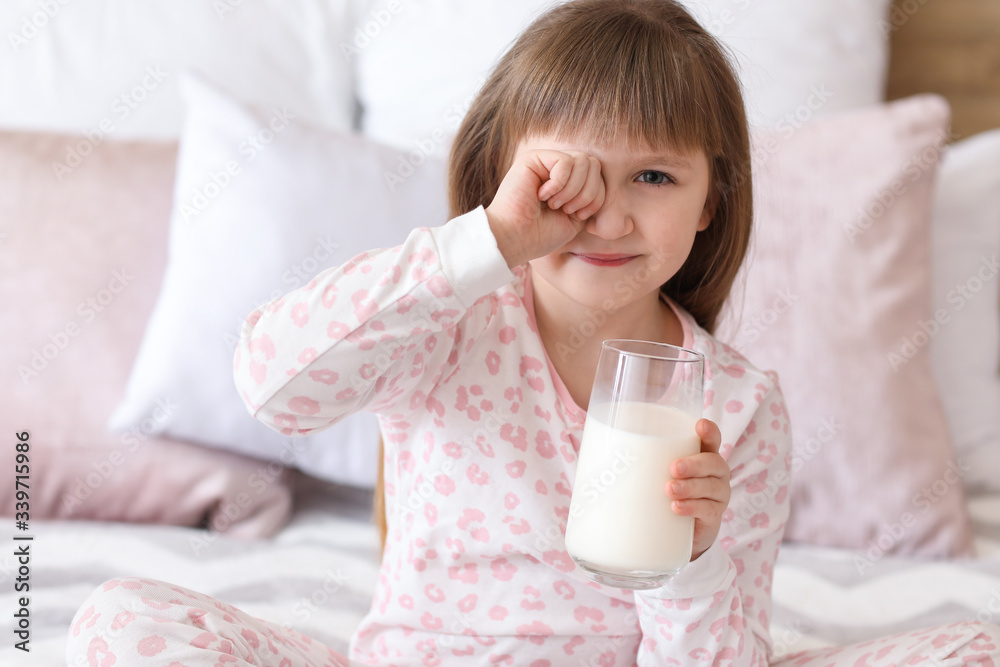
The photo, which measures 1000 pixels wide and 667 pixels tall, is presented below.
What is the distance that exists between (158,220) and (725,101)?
0.92 m

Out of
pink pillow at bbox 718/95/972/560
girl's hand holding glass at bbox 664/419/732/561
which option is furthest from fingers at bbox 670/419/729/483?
pink pillow at bbox 718/95/972/560

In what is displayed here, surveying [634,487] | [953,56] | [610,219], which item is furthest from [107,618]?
[953,56]

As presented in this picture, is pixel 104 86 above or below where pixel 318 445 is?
above

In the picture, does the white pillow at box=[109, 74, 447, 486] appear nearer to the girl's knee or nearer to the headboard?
the girl's knee

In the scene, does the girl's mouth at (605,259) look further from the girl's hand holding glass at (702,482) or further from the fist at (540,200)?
the girl's hand holding glass at (702,482)

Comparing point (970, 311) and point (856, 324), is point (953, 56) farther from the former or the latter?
point (856, 324)

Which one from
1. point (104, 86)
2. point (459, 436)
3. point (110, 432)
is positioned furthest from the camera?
point (104, 86)

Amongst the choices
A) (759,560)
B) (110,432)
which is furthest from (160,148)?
(759,560)

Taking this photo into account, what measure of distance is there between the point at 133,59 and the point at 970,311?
1576 millimetres

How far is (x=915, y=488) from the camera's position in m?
1.39

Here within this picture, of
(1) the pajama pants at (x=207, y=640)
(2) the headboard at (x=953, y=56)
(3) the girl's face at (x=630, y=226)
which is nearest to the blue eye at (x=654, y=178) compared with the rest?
(3) the girl's face at (x=630, y=226)

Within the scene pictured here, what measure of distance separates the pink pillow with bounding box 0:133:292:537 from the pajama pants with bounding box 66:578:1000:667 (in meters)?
0.50

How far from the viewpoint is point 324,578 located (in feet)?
4.10

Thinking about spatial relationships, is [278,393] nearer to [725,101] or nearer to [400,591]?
[400,591]
